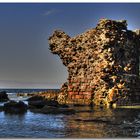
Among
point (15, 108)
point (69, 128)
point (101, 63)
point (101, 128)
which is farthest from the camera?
point (101, 63)

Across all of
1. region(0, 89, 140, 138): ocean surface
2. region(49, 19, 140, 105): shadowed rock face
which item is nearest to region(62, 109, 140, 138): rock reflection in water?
region(0, 89, 140, 138): ocean surface

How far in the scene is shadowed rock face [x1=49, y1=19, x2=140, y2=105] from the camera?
41344mm

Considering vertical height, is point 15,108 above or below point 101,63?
below

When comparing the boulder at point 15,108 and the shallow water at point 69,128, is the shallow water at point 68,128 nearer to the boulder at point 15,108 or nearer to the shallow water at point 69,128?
the shallow water at point 69,128

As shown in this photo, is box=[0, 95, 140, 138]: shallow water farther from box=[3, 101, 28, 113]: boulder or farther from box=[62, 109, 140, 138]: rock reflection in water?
box=[3, 101, 28, 113]: boulder

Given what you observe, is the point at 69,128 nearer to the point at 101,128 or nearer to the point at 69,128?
the point at 69,128

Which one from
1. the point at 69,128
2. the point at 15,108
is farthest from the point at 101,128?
the point at 15,108

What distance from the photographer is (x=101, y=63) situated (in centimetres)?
4200

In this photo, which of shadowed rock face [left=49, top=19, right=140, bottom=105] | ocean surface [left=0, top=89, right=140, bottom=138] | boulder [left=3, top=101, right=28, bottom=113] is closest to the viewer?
ocean surface [left=0, top=89, right=140, bottom=138]

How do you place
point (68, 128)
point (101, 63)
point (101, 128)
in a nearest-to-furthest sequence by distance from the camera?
point (68, 128)
point (101, 128)
point (101, 63)

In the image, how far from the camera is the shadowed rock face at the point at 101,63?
4134 cm

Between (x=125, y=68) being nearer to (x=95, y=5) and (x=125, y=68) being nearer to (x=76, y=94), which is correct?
(x=76, y=94)

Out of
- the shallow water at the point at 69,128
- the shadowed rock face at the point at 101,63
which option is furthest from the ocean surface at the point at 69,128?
the shadowed rock face at the point at 101,63

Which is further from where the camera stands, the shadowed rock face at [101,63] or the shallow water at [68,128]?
the shadowed rock face at [101,63]
